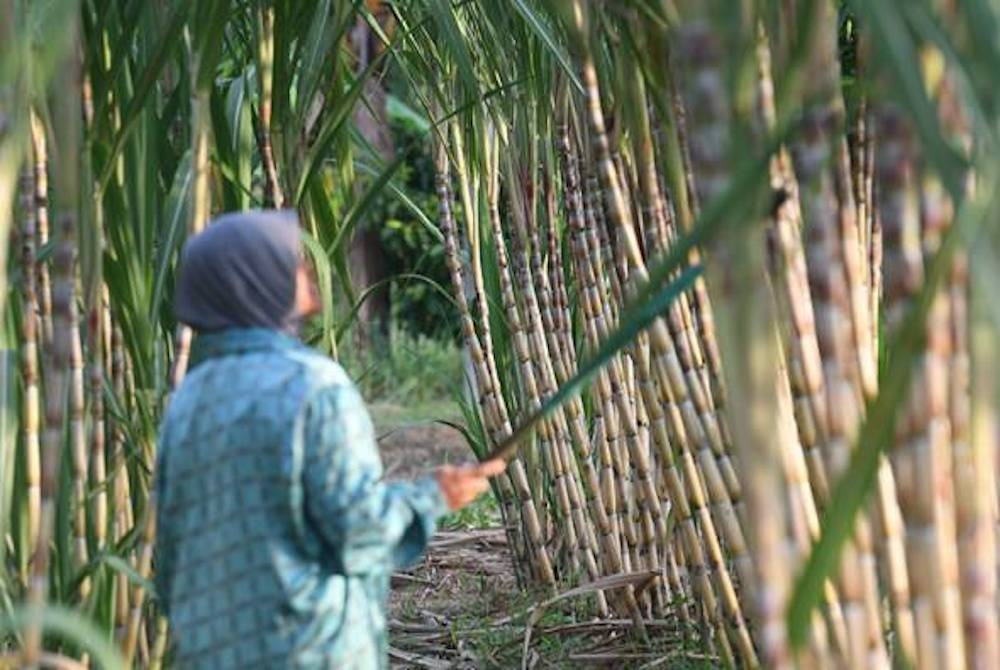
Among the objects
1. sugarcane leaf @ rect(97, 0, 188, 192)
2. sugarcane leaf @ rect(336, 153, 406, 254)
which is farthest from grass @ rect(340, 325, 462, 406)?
sugarcane leaf @ rect(97, 0, 188, 192)

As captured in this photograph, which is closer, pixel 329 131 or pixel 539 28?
pixel 539 28

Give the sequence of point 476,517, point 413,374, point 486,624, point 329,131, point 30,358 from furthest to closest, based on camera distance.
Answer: point 413,374 → point 476,517 → point 486,624 → point 329,131 → point 30,358

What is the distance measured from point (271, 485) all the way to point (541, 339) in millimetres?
1424

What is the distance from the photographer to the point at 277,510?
1.62m

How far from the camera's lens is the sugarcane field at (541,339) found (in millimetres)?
1248

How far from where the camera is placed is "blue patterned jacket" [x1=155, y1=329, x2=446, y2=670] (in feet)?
5.24

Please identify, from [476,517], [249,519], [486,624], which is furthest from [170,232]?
[476,517]

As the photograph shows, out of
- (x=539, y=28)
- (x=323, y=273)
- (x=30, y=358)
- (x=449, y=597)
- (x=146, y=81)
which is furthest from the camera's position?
(x=449, y=597)

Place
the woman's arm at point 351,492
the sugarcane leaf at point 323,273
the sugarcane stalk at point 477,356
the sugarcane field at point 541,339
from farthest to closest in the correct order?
the sugarcane stalk at point 477,356 → the sugarcane leaf at point 323,273 → the woman's arm at point 351,492 → the sugarcane field at point 541,339

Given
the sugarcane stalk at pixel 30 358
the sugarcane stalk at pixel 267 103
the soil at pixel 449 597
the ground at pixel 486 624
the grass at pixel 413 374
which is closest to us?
the sugarcane stalk at pixel 30 358

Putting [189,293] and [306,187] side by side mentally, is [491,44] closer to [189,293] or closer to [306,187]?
[306,187]

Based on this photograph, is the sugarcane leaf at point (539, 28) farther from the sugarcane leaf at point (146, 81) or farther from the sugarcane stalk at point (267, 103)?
the sugarcane leaf at point (146, 81)

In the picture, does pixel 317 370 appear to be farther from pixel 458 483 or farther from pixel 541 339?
pixel 541 339

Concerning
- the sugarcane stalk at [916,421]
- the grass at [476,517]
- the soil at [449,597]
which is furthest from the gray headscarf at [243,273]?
the grass at [476,517]
